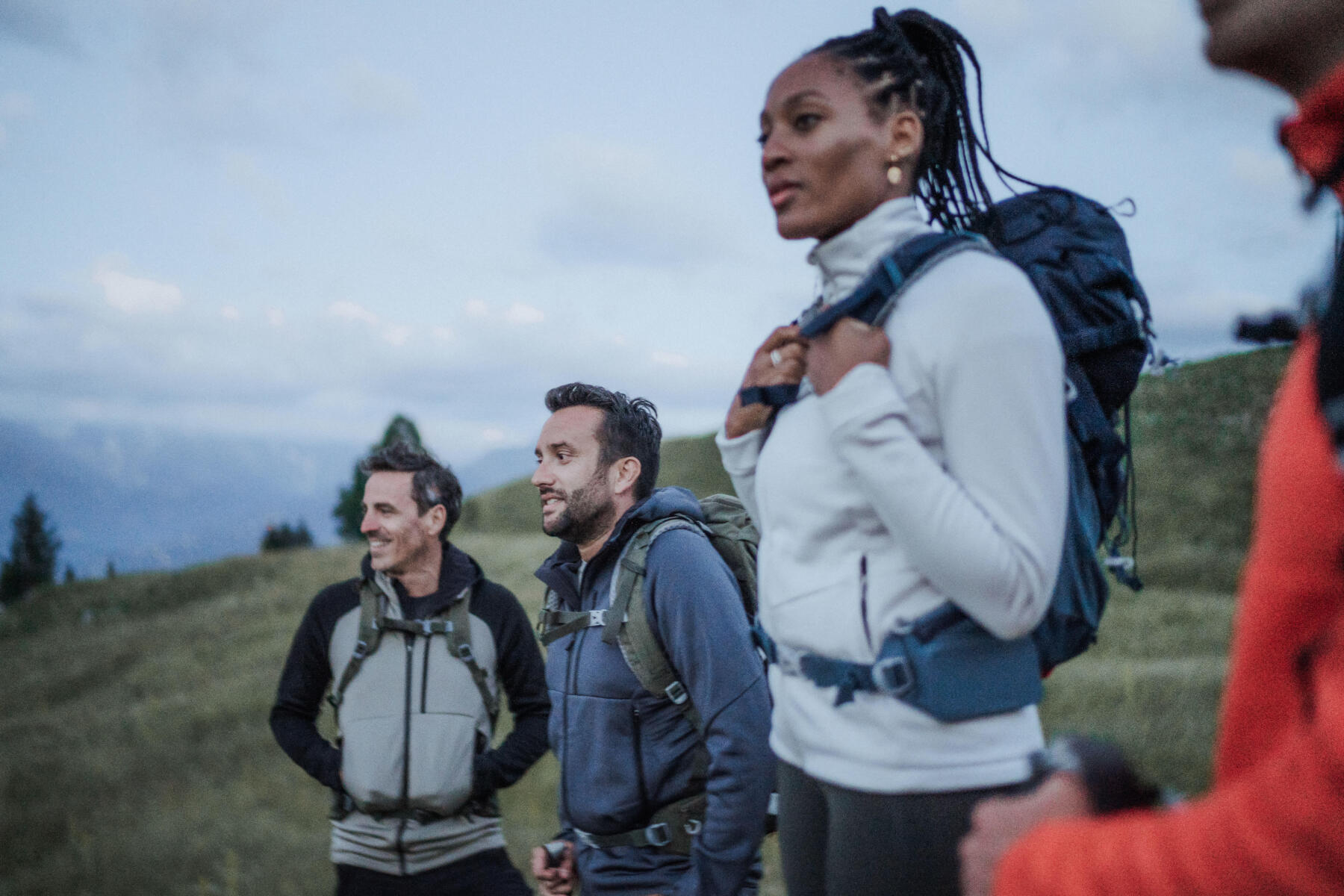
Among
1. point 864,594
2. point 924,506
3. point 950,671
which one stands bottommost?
point 950,671

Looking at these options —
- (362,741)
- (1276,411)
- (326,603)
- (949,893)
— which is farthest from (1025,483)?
(326,603)

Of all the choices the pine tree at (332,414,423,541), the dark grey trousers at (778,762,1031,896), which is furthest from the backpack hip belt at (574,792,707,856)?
the pine tree at (332,414,423,541)

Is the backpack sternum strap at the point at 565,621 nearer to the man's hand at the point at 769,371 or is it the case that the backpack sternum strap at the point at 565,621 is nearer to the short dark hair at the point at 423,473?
the man's hand at the point at 769,371

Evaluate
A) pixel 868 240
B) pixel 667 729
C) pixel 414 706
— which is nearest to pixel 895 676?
pixel 868 240

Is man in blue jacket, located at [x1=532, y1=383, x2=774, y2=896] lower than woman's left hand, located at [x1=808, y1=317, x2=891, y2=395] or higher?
lower

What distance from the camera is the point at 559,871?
333 cm

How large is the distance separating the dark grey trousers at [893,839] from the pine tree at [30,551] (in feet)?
272

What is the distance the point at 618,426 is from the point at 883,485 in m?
2.85

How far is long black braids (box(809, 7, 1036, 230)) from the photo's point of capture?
190cm

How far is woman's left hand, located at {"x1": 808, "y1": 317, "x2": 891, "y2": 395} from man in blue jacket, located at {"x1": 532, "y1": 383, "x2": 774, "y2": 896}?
5.59ft

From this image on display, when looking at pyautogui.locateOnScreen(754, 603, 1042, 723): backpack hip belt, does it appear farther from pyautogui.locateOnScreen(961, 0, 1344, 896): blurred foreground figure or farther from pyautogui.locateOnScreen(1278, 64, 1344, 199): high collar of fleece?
pyautogui.locateOnScreen(1278, 64, 1344, 199): high collar of fleece

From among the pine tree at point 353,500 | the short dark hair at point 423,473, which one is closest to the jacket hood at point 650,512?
the short dark hair at point 423,473

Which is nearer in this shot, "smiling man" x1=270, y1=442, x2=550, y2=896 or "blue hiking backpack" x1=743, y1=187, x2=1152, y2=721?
"blue hiking backpack" x1=743, y1=187, x2=1152, y2=721

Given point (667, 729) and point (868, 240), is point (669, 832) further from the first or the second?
point (868, 240)
